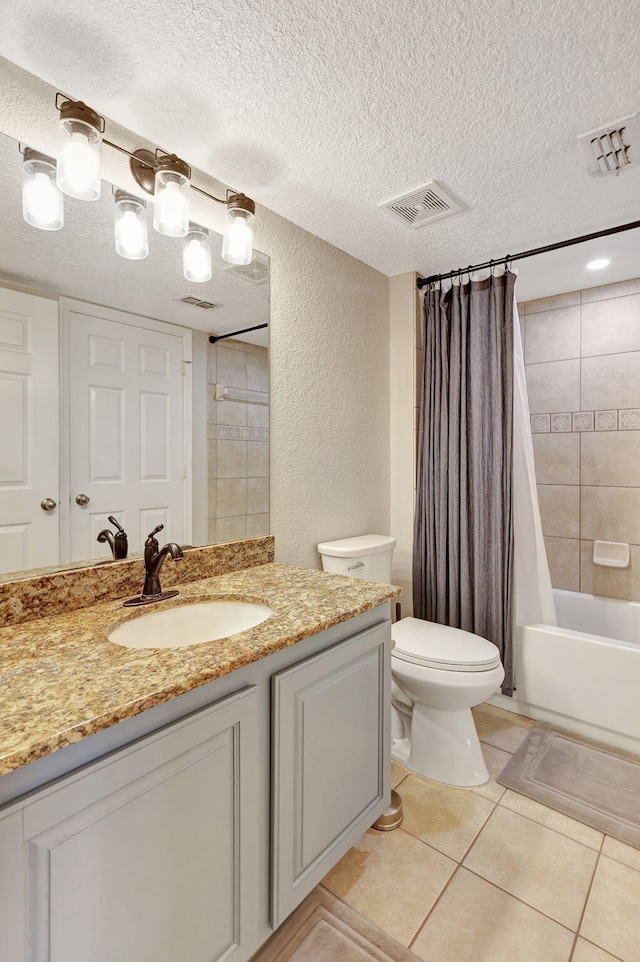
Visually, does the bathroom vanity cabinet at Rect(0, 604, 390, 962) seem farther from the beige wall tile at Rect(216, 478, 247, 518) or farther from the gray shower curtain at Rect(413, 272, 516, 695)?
the gray shower curtain at Rect(413, 272, 516, 695)

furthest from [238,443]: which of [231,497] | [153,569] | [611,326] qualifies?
[611,326]

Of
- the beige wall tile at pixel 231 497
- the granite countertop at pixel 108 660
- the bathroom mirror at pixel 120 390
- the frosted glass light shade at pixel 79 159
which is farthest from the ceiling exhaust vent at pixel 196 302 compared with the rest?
the granite countertop at pixel 108 660

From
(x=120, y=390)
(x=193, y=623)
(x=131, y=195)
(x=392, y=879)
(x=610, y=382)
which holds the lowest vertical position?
(x=392, y=879)

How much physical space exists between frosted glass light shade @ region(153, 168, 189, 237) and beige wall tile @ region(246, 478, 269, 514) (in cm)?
87

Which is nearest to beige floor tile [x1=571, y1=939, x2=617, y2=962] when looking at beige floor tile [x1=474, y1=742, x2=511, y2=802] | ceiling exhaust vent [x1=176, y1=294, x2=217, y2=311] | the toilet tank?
beige floor tile [x1=474, y1=742, x2=511, y2=802]

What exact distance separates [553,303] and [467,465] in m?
1.35

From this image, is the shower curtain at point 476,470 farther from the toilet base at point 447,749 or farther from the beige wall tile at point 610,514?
the beige wall tile at point 610,514

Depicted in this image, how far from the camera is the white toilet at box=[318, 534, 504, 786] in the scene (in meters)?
1.70

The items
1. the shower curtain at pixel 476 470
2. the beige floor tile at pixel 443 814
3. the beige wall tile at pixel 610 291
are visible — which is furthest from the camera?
the beige wall tile at pixel 610 291

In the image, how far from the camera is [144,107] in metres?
1.29

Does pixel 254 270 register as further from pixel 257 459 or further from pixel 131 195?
pixel 257 459

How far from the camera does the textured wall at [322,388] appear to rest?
6.18ft

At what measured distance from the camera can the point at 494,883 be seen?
1.33m

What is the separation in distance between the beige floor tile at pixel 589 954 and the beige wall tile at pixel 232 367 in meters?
1.87
